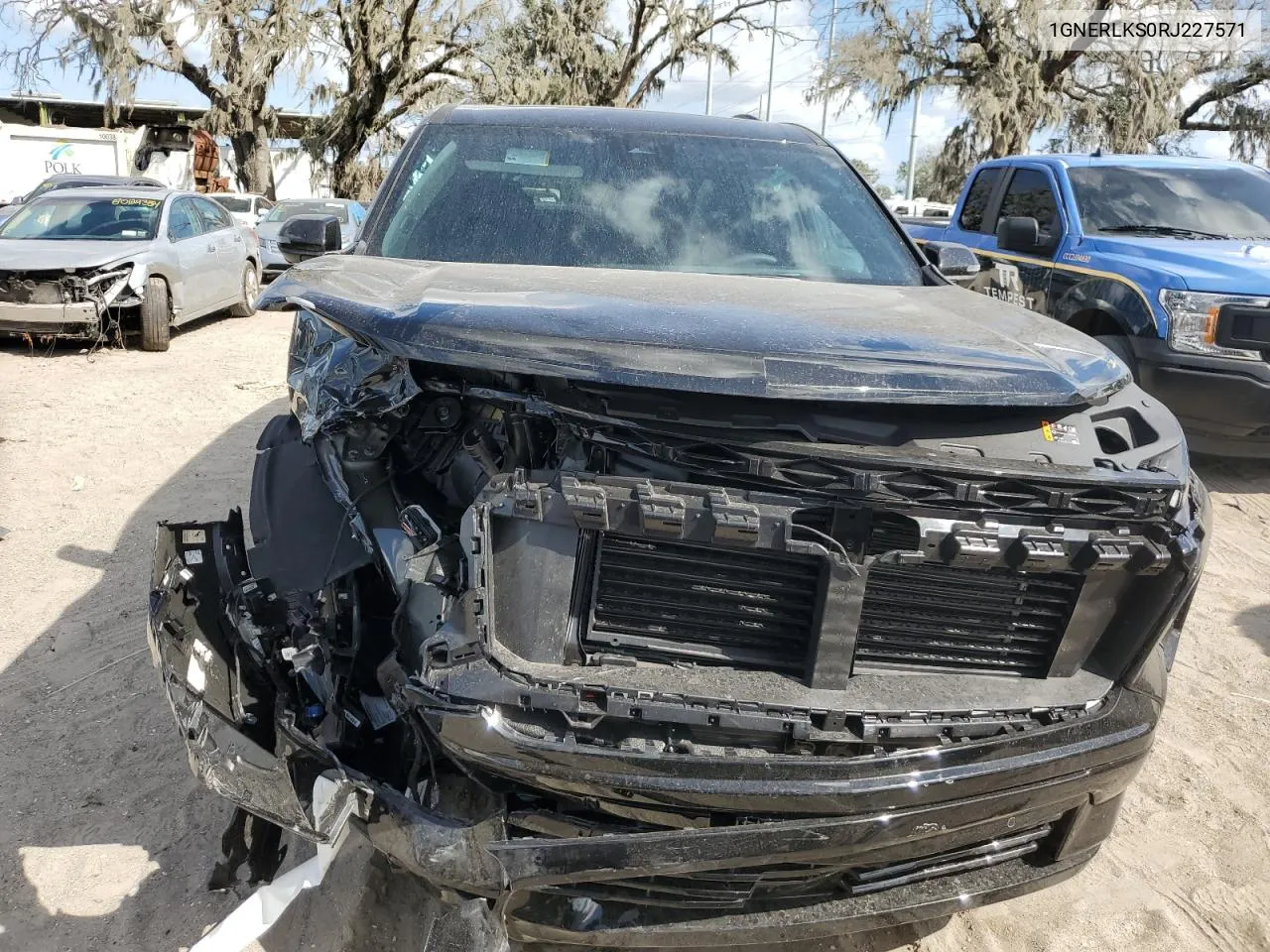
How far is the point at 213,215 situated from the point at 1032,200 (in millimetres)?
9250

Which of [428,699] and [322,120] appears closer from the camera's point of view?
[428,699]

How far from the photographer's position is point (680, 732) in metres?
1.87

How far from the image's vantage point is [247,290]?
12.0m

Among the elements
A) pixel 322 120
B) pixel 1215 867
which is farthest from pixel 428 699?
pixel 322 120

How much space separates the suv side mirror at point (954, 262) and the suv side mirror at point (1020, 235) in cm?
281

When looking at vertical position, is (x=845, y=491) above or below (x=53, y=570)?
above

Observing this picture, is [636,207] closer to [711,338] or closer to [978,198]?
[711,338]

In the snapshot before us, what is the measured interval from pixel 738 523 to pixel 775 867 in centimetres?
74

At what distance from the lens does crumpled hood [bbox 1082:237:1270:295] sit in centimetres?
541

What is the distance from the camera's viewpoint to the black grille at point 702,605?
1.92 m

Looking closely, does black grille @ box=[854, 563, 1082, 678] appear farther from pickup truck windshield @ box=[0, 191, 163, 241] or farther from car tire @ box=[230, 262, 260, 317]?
car tire @ box=[230, 262, 260, 317]

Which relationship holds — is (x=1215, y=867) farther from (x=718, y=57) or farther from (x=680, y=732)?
(x=718, y=57)

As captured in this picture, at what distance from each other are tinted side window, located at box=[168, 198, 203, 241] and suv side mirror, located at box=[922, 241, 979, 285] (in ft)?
29.4

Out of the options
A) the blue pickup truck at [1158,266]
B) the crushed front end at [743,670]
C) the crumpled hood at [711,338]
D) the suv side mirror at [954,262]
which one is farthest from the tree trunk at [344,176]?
the crushed front end at [743,670]
